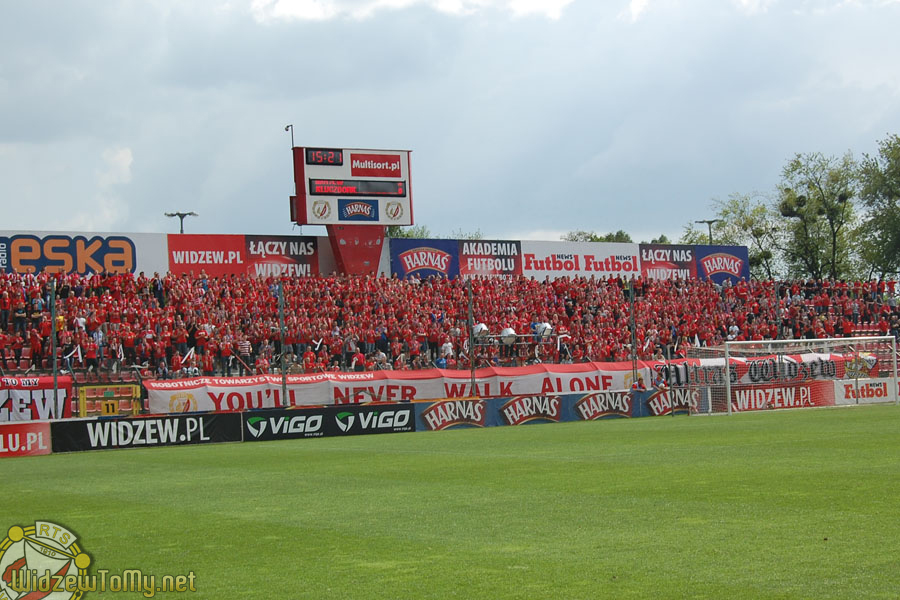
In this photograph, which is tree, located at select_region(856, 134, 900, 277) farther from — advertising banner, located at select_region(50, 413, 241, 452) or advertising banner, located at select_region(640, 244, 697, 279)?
advertising banner, located at select_region(50, 413, 241, 452)

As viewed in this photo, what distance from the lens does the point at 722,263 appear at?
65062mm

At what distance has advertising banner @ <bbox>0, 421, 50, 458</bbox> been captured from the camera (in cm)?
2731

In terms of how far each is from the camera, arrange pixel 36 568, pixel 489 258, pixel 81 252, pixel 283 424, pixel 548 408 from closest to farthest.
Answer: pixel 36 568 → pixel 283 424 → pixel 548 408 → pixel 81 252 → pixel 489 258

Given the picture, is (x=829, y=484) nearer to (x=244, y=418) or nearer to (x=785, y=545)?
(x=785, y=545)

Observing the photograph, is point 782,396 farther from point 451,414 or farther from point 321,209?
point 321,209

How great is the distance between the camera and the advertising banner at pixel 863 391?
3769 centimetres

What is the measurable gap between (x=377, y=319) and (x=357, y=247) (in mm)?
8397

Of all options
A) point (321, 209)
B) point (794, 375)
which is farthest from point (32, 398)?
point (794, 375)

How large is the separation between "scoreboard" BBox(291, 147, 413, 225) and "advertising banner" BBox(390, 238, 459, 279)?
2.13 m

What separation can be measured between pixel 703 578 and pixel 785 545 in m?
1.48

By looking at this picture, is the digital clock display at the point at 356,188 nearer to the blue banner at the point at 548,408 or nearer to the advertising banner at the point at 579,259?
the advertising banner at the point at 579,259

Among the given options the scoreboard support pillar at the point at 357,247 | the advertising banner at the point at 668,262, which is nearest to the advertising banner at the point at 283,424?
the scoreboard support pillar at the point at 357,247

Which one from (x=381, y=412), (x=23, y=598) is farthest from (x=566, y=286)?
(x=23, y=598)

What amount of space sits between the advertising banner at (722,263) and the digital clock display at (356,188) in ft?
69.7
